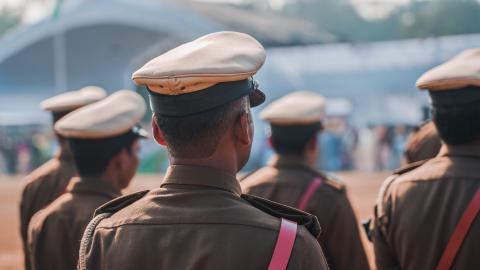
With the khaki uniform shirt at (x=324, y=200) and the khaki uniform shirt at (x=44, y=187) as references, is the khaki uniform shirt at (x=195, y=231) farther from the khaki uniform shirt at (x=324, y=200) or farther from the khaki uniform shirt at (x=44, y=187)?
the khaki uniform shirt at (x=44, y=187)

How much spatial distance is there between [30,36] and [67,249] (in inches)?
1029

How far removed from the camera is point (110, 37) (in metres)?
29.9

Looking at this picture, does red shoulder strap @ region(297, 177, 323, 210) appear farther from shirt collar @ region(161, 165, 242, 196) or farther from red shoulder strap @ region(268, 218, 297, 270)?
red shoulder strap @ region(268, 218, 297, 270)

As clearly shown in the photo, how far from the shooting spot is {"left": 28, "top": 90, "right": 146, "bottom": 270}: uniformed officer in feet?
12.3

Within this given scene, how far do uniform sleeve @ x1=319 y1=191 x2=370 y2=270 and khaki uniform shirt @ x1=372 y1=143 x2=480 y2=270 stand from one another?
649 millimetres

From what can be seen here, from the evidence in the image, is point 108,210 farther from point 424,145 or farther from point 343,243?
point 424,145

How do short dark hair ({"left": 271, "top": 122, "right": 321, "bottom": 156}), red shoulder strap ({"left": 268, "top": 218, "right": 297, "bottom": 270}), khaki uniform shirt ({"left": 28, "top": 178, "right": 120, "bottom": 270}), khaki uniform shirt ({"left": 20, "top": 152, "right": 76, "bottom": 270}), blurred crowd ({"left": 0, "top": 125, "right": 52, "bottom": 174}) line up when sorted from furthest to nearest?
blurred crowd ({"left": 0, "top": 125, "right": 52, "bottom": 174})
khaki uniform shirt ({"left": 20, "top": 152, "right": 76, "bottom": 270})
short dark hair ({"left": 271, "top": 122, "right": 321, "bottom": 156})
khaki uniform shirt ({"left": 28, "top": 178, "right": 120, "bottom": 270})
red shoulder strap ({"left": 268, "top": 218, "right": 297, "bottom": 270})

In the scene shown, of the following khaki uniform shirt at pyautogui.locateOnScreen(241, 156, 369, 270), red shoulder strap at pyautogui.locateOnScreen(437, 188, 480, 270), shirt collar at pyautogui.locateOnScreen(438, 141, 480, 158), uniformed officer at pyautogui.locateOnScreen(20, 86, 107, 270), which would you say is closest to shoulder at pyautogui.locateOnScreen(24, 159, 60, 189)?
uniformed officer at pyautogui.locateOnScreen(20, 86, 107, 270)

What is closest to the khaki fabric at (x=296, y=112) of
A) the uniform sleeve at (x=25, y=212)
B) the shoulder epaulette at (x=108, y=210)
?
the uniform sleeve at (x=25, y=212)

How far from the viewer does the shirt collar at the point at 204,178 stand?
2254mm

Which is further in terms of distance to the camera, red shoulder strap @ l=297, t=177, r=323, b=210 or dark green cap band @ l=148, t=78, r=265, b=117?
red shoulder strap @ l=297, t=177, r=323, b=210

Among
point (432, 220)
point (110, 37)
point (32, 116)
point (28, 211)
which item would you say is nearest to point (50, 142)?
point (32, 116)

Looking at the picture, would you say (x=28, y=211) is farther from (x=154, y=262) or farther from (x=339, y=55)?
(x=339, y=55)

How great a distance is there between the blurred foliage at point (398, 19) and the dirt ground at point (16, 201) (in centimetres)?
2352
